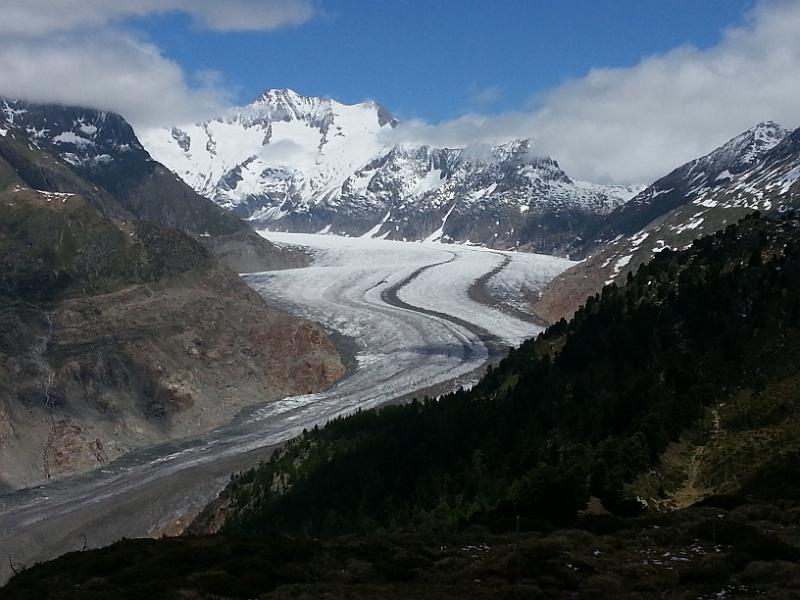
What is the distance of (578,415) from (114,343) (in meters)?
74.5

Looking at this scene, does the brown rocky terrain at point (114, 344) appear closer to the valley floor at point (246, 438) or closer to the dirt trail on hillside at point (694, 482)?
the valley floor at point (246, 438)

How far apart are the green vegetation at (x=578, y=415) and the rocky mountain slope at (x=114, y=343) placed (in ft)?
89.7

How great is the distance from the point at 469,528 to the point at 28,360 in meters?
82.7

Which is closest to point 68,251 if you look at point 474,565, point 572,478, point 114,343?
point 114,343

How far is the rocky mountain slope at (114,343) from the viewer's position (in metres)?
94.8

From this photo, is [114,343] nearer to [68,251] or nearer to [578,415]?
[68,251]

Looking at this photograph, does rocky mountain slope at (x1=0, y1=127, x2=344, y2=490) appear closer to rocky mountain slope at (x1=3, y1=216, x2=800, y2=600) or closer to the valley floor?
the valley floor

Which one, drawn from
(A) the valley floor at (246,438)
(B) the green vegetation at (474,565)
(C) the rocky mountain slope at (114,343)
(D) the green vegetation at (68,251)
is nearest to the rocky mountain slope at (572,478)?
(B) the green vegetation at (474,565)

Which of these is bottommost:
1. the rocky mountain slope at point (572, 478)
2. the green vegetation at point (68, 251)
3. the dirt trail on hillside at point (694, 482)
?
the dirt trail on hillside at point (694, 482)

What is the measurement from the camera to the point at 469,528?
3819cm

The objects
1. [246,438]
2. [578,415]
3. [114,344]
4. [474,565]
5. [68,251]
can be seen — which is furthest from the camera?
[68,251]

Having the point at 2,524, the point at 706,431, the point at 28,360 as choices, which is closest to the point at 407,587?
the point at 706,431

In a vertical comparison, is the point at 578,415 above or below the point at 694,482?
above

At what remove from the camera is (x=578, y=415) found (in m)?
59.8
